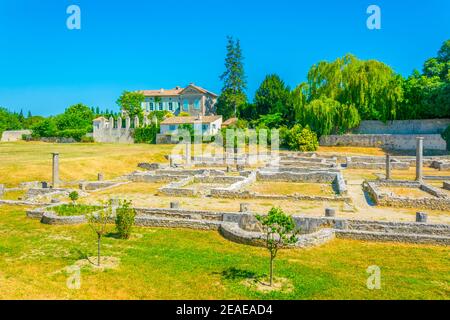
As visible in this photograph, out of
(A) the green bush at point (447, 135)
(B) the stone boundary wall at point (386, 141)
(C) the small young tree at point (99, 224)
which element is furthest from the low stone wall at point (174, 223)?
(A) the green bush at point (447, 135)

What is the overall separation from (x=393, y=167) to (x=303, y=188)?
42.5ft

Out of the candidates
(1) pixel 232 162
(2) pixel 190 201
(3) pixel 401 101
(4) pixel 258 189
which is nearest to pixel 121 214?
(2) pixel 190 201

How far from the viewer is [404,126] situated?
45156 mm

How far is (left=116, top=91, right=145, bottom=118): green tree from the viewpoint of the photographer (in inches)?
2589

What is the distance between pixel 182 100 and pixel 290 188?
5026cm

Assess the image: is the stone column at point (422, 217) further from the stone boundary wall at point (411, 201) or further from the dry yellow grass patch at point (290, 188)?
the dry yellow grass patch at point (290, 188)

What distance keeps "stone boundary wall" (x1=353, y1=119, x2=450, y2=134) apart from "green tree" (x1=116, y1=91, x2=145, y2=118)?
124ft

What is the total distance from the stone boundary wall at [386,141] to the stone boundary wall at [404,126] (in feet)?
7.18

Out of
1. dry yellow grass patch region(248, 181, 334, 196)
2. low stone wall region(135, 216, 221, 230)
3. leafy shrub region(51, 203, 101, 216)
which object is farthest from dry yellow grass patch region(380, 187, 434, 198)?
leafy shrub region(51, 203, 101, 216)

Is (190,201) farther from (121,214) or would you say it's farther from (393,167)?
(393,167)

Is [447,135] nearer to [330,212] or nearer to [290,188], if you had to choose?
[290,188]

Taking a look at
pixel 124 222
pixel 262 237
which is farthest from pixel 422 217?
pixel 124 222

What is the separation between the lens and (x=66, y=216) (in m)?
13.9

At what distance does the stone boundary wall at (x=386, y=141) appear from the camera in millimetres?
41281
